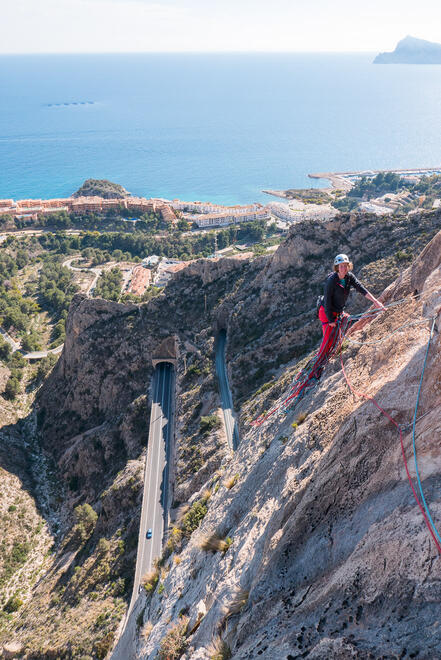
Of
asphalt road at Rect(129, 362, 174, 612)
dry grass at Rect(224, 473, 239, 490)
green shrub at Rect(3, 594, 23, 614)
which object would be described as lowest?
green shrub at Rect(3, 594, 23, 614)

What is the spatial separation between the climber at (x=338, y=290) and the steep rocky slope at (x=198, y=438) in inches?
68.9

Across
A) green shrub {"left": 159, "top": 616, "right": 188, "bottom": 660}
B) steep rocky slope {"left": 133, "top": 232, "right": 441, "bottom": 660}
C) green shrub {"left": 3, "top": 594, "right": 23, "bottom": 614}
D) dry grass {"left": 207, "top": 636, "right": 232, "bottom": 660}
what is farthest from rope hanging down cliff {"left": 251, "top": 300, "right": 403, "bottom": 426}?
green shrub {"left": 3, "top": 594, "right": 23, "bottom": 614}

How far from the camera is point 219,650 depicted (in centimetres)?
1045

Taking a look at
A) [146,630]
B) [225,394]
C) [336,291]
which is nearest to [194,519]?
[146,630]

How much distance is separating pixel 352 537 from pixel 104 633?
68.1 feet

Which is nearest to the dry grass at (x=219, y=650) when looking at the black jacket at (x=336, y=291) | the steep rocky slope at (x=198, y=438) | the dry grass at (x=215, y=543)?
the steep rocky slope at (x=198, y=438)

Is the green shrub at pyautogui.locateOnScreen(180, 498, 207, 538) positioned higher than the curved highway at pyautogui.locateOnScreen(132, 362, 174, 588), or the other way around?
the green shrub at pyautogui.locateOnScreen(180, 498, 207, 538)

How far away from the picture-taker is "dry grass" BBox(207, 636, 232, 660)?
10.0 meters

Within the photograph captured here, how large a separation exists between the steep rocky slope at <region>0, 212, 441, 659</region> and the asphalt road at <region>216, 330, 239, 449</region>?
0.83 m

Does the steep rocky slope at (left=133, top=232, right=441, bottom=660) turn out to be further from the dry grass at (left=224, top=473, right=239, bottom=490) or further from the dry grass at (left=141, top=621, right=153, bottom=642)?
the dry grass at (left=224, top=473, right=239, bottom=490)

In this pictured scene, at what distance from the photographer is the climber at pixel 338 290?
12.6 m

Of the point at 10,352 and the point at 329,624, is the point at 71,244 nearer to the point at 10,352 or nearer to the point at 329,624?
the point at 10,352

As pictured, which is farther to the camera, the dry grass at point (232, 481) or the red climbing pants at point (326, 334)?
the dry grass at point (232, 481)

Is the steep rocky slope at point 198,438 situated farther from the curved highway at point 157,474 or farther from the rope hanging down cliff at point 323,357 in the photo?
the curved highway at point 157,474
